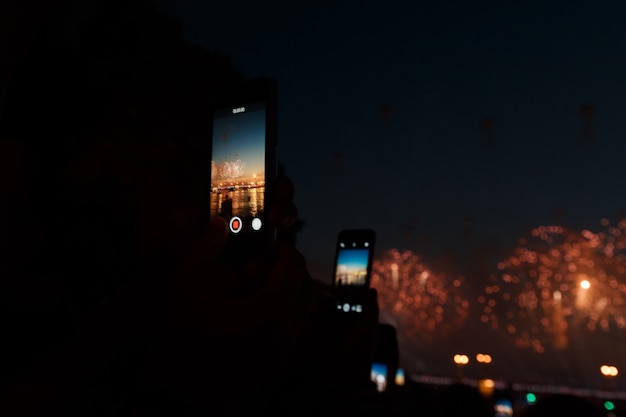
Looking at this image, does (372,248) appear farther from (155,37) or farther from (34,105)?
(155,37)

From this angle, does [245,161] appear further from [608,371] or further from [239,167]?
[608,371]

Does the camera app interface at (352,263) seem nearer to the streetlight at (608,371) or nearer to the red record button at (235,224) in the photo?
the red record button at (235,224)

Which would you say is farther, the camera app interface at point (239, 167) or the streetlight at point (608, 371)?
the streetlight at point (608, 371)

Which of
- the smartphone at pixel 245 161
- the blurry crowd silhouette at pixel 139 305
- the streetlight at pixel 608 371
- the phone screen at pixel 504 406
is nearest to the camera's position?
the blurry crowd silhouette at pixel 139 305

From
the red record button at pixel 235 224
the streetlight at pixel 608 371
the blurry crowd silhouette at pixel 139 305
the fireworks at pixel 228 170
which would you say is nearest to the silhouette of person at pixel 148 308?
the blurry crowd silhouette at pixel 139 305

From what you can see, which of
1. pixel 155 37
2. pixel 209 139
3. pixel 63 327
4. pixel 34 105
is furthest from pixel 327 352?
pixel 155 37

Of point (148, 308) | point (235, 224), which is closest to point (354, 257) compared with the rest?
point (235, 224)

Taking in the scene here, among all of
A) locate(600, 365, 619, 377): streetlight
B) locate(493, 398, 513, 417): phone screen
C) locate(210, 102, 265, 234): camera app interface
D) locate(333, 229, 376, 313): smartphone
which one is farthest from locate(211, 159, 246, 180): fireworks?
locate(600, 365, 619, 377): streetlight
